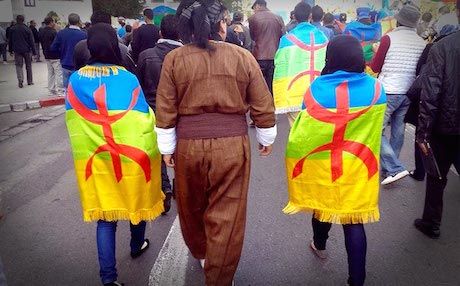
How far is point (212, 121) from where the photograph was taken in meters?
2.42

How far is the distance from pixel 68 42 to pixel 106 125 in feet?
22.6

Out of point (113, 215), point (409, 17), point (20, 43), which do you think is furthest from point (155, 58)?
point (20, 43)

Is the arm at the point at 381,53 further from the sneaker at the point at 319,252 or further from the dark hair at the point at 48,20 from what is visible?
the dark hair at the point at 48,20

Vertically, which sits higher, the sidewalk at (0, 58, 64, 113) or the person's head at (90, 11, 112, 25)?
the person's head at (90, 11, 112, 25)

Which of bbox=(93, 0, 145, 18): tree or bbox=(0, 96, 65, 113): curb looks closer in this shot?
bbox=(0, 96, 65, 113): curb

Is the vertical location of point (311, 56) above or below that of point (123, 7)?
below

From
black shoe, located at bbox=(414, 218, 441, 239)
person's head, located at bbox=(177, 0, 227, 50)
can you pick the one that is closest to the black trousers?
black shoe, located at bbox=(414, 218, 441, 239)

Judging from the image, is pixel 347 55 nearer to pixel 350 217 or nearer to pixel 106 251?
pixel 350 217

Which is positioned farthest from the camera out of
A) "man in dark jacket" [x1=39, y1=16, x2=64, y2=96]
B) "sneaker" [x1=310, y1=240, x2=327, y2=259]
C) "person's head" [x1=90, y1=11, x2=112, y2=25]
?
"man in dark jacket" [x1=39, y1=16, x2=64, y2=96]

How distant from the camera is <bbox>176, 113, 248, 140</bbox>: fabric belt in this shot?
2.42 m

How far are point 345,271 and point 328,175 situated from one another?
0.87 meters

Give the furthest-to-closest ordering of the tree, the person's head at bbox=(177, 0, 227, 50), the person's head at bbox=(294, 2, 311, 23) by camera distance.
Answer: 1. the tree
2. the person's head at bbox=(294, 2, 311, 23)
3. the person's head at bbox=(177, 0, 227, 50)

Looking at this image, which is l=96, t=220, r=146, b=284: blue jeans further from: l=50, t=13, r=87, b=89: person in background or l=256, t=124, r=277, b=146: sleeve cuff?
l=50, t=13, r=87, b=89: person in background

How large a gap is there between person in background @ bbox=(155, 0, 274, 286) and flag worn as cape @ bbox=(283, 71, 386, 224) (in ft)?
1.15
